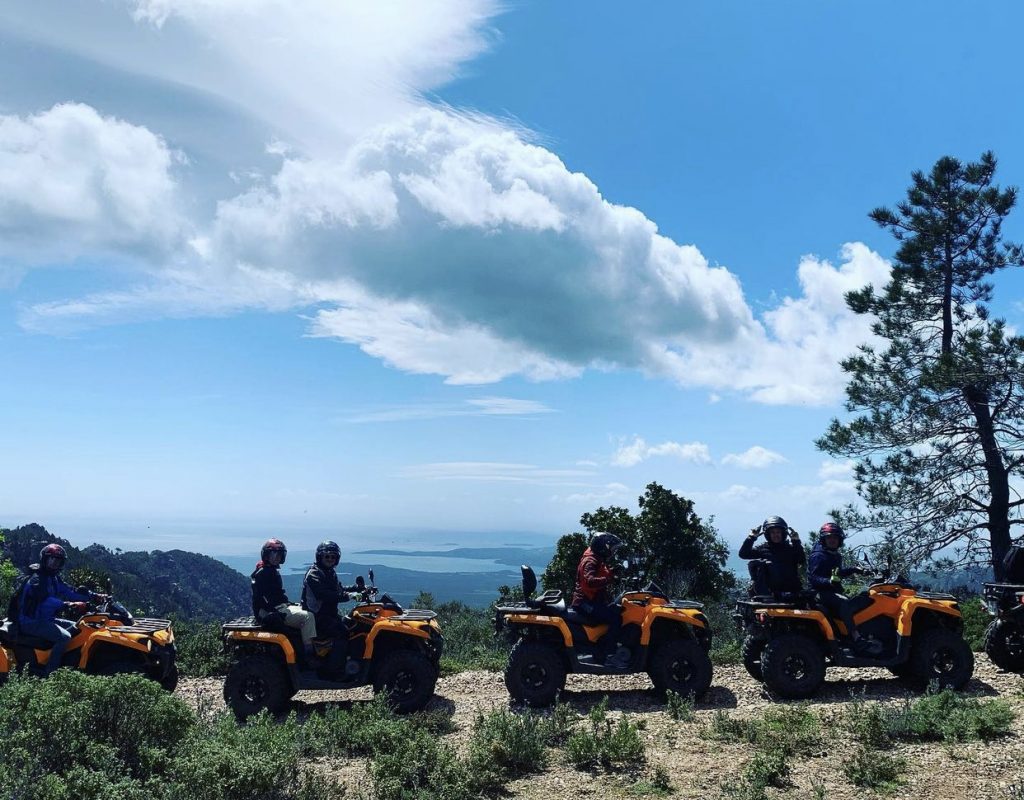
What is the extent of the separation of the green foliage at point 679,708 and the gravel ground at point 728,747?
0.35ft

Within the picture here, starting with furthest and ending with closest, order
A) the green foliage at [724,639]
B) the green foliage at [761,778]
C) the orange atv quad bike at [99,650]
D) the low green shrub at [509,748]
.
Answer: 1. the green foliage at [724,639]
2. the orange atv quad bike at [99,650]
3. the low green shrub at [509,748]
4. the green foliage at [761,778]

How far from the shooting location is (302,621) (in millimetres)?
9797

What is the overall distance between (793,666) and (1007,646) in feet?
11.7

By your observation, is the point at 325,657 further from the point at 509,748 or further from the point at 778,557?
the point at 778,557

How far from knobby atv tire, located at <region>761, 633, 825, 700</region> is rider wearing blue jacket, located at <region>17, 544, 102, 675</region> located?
8.77 m

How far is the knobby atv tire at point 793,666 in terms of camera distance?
9.77 metres

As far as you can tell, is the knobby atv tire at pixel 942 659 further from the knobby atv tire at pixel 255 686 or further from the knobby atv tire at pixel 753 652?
the knobby atv tire at pixel 255 686

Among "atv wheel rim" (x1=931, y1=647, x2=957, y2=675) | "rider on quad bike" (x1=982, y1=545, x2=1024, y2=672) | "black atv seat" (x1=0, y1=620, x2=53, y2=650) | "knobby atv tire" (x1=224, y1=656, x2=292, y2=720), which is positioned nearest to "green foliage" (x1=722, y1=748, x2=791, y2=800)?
"atv wheel rim" (x1=931, y1=647, x2=957, y2=675)

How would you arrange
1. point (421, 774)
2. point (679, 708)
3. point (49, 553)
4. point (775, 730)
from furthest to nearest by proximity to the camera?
point (49, 553) < point (679, 708) < point (775, 730) < point (421, 774)

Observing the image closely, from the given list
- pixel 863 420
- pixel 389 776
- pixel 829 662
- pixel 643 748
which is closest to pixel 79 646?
pixel 389 776

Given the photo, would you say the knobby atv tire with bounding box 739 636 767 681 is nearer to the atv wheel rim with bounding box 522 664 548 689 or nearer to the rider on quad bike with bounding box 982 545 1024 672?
→ the atv wheel rim with bounding box 522 664 548 689

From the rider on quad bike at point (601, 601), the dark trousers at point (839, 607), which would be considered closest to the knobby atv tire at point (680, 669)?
the rider on quad bike at point (601, 601)

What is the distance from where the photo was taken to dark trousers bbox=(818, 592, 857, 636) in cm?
1012

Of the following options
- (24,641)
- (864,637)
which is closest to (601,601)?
(864,637)
